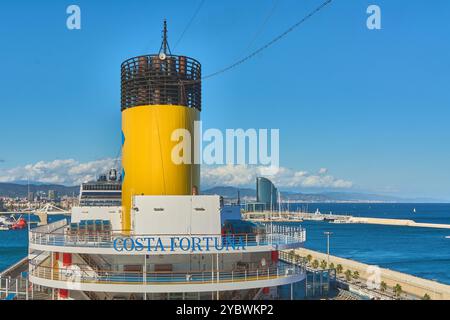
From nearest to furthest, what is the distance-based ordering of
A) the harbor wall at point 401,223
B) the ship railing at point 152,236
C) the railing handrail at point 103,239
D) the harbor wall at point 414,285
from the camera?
the ship railing at point 152,236
the railing handrail at point 103,239
the harbor wall at point 414,285
the harbor wall at point 401,223

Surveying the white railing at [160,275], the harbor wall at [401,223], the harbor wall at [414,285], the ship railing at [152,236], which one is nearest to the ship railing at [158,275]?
the white railing at [160,275]

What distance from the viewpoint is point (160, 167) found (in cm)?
2295

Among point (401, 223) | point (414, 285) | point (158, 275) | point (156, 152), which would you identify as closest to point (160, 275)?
point (158, 275)

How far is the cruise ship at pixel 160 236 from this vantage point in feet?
63.7

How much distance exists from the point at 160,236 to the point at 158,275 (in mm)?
1533

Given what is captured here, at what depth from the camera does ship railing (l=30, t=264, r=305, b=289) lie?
19.3 metres

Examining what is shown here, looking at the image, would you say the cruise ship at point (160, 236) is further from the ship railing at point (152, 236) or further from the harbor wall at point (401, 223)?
the harbor wall at point (401, 223)

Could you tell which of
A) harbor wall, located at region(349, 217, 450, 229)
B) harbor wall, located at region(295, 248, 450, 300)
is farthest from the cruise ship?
harbor wall, located at region(349, 217, 450, 229)

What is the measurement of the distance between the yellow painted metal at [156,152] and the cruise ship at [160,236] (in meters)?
0.05

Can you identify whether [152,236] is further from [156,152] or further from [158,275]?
[156,152]

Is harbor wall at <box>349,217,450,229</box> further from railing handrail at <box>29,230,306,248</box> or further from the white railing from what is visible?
the white railing

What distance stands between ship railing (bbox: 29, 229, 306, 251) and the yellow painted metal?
299 cm

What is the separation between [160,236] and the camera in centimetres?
1958
